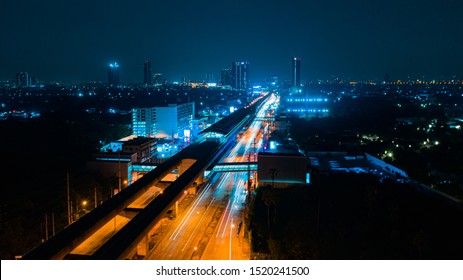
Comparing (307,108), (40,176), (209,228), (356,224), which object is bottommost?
(209,228)

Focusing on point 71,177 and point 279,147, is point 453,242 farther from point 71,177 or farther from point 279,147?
point 71,177

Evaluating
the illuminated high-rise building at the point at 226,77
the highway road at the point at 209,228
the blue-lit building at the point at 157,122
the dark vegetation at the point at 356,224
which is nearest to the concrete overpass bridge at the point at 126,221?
the highway road at the point at 209,228

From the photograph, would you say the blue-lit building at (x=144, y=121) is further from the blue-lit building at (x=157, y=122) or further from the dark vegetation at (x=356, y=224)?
the dark vegetation at (x=356, y=224)

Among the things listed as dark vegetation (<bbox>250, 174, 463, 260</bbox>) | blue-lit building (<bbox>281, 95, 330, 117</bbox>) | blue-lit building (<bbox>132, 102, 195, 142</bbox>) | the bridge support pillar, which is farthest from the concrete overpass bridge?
blue-lit building (<bbox>281, 95, 330, 117</bbox>)

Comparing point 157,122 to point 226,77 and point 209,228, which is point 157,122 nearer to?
point 209,228

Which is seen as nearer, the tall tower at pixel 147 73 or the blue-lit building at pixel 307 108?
the blue-lit building at pixel 307 108

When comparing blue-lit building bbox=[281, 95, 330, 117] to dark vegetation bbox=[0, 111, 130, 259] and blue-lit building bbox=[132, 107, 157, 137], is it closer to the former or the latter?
blue-lit building bbox=[132, 107, 157, 137]

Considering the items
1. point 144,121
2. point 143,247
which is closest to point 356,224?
point 143,247

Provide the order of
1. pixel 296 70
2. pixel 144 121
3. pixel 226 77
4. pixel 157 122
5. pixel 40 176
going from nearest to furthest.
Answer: pixel 40 176, pixel 144 121, pixel 157 122, pixel 296 70, pixel 226 77

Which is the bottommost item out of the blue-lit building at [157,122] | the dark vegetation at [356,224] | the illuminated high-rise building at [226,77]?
the dark vegetation at [356,224]
